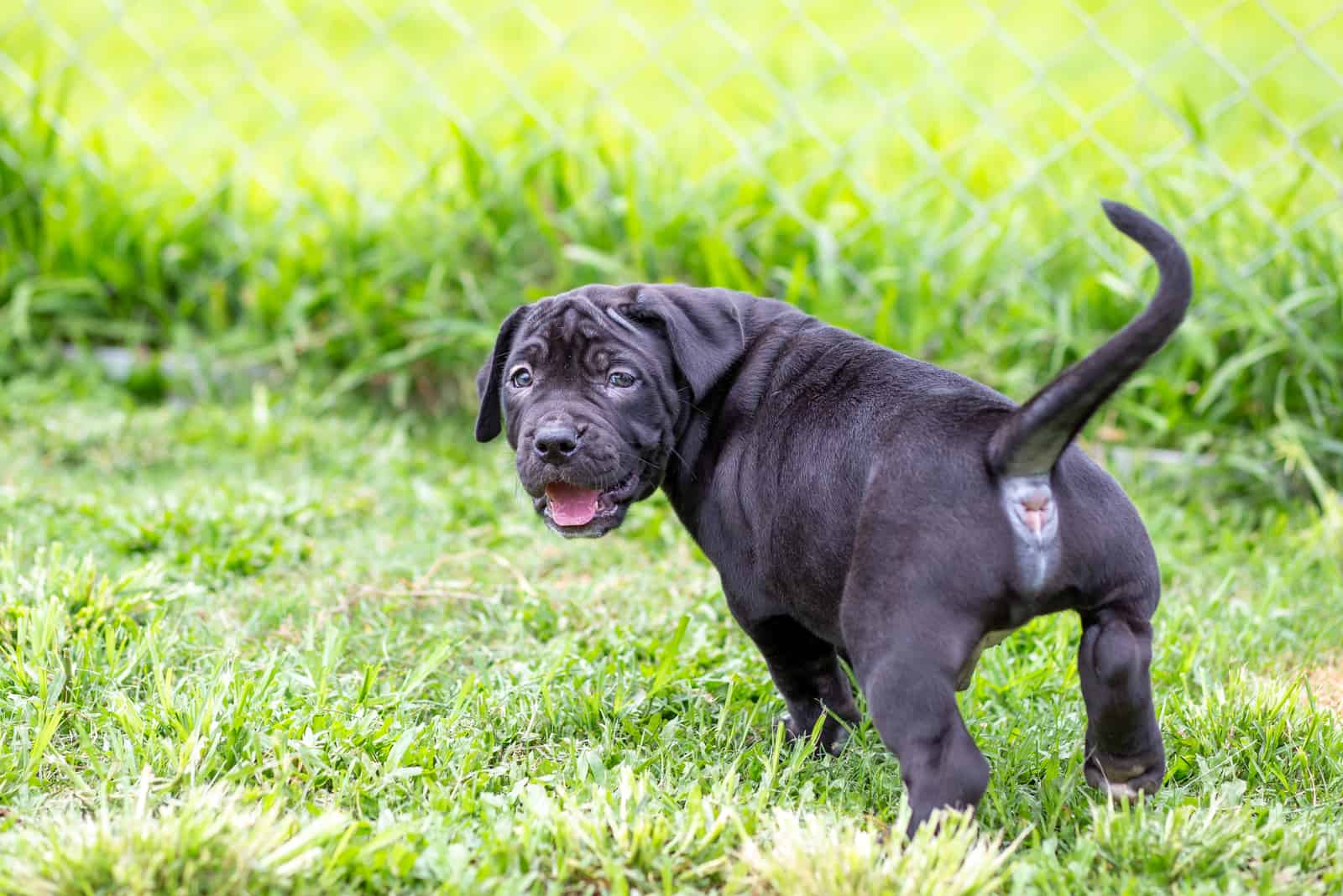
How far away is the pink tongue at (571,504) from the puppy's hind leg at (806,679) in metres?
0.43

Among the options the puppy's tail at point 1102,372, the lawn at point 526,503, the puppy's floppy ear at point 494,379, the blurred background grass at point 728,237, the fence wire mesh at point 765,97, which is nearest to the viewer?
the puppy's tail at point 1102,372

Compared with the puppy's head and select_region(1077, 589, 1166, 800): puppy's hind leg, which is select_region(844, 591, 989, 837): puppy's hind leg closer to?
select_region(1077, 589, 1166, 800): puppy's hind leg

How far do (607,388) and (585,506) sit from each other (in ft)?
0.89

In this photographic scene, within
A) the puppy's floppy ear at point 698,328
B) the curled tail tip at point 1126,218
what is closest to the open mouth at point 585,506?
the puppy's floppy ear at point 698,328

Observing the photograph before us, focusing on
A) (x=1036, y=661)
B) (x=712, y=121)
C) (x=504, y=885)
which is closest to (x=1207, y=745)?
(x=1036, y=661)

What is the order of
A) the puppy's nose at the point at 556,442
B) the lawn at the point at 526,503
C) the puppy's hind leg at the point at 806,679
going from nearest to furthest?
the lawn at the point at 526,503 < the puppy's nose at the point at 556,442 < the puppy's hind leg at the point at 806,679

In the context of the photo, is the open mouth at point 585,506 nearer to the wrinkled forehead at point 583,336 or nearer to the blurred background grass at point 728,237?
the wrinkled forehead at point 583,336

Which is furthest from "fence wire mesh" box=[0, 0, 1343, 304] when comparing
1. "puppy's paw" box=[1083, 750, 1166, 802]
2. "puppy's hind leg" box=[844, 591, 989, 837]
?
"puppy's hind leg" box=[844, 591, 989, 837]

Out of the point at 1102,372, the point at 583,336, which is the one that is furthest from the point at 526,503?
the point at 1102,372

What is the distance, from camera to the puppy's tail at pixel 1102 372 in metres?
2.36

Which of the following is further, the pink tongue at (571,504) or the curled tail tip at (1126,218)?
the pink tongue at (571,504)

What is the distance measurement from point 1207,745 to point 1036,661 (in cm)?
59

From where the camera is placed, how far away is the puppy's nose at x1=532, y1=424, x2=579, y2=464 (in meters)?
2.94

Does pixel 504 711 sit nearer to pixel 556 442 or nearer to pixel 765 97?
pixel 556 442
